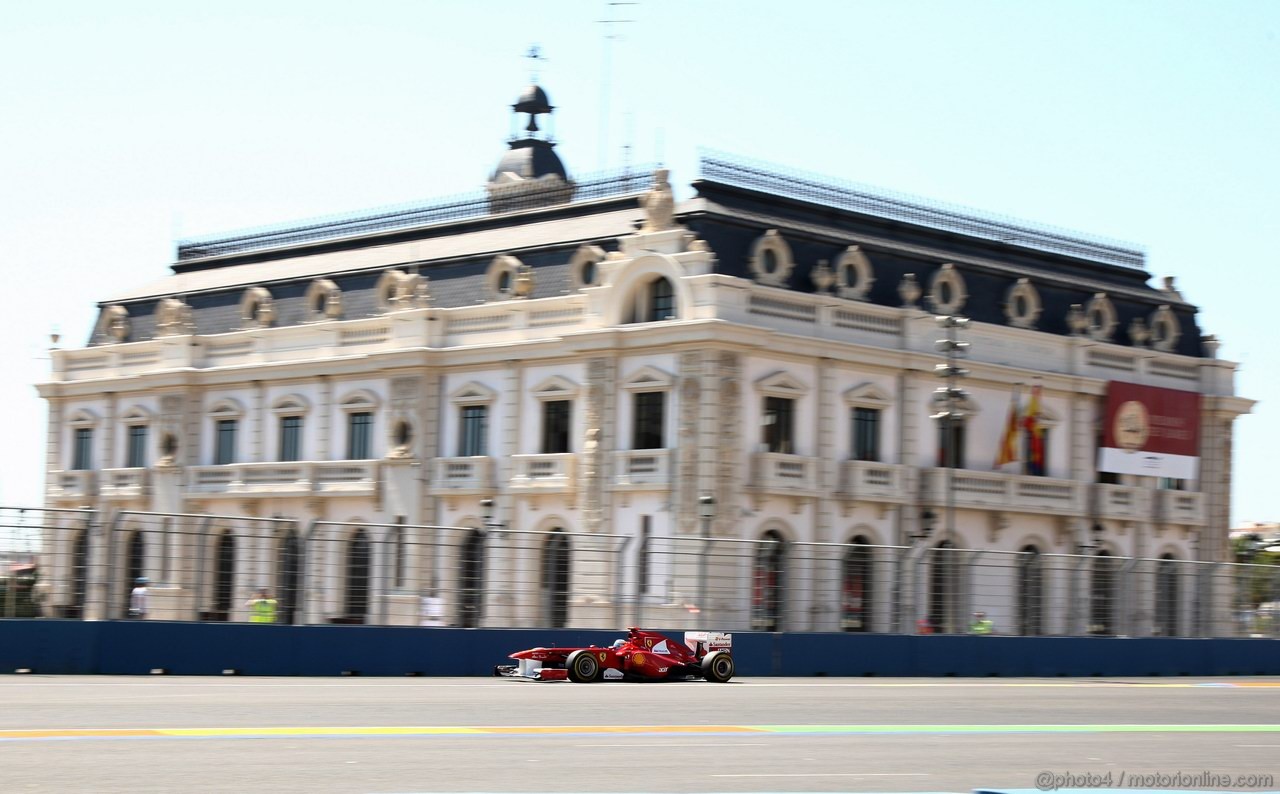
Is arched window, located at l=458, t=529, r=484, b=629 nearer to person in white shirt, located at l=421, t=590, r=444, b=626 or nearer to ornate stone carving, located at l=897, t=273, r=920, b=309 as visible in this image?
person in white shirt, located at l=421, t=590, r=444, b=626

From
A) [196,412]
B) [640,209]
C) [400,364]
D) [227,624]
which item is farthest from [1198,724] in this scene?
[196,412]

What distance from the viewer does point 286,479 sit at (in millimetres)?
56688

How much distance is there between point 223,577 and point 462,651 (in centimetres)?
440

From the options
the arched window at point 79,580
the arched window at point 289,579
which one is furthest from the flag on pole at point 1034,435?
the arched window at point 79,580

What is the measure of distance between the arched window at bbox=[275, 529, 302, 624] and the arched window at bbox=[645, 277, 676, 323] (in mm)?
19888

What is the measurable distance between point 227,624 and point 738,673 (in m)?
10.2

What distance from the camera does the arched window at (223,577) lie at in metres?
30.2

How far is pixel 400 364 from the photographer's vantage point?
54188 millimetres

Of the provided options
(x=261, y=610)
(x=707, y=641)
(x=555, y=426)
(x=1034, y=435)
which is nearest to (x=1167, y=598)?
(x=707, y=641)

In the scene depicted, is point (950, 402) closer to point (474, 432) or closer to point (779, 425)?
point (779, 425)

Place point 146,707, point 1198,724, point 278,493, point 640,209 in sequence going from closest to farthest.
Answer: point 146,707, point 1198,724, point 640,209, point 278,493

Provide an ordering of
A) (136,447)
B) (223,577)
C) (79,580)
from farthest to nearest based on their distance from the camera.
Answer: (136,447)
(223,577)
(79,580)

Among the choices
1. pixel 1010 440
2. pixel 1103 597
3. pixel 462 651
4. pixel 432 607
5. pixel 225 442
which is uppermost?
pixel 1010 440

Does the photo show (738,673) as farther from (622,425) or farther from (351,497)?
(351,497)
